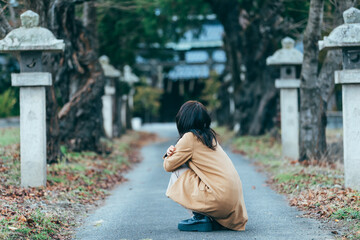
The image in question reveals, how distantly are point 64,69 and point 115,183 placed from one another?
4.83 meters

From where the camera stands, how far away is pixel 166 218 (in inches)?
326

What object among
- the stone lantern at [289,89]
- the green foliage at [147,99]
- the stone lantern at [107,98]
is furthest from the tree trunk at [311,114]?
the green foliage at [147,99]

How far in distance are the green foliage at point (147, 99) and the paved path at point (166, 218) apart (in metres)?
32.2

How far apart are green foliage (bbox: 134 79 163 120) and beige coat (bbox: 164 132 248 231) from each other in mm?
37428

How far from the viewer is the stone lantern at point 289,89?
15.4 meters

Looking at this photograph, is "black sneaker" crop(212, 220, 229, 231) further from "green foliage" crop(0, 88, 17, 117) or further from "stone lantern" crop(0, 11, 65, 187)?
"green foliage" crop(0, 88, 17, 117)

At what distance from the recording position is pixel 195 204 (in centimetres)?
674

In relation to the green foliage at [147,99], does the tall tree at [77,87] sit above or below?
above

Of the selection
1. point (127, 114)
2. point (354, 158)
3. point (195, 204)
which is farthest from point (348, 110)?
point (127, 114)

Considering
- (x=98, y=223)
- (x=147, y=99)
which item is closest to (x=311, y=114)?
(x=98, y=223)

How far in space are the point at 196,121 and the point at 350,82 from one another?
3596 mm

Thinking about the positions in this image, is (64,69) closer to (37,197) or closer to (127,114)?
(37,197)

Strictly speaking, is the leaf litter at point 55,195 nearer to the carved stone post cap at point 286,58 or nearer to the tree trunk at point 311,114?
the tree trunk at point 311,114

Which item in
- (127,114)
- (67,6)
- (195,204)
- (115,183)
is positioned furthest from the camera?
(127,114)
